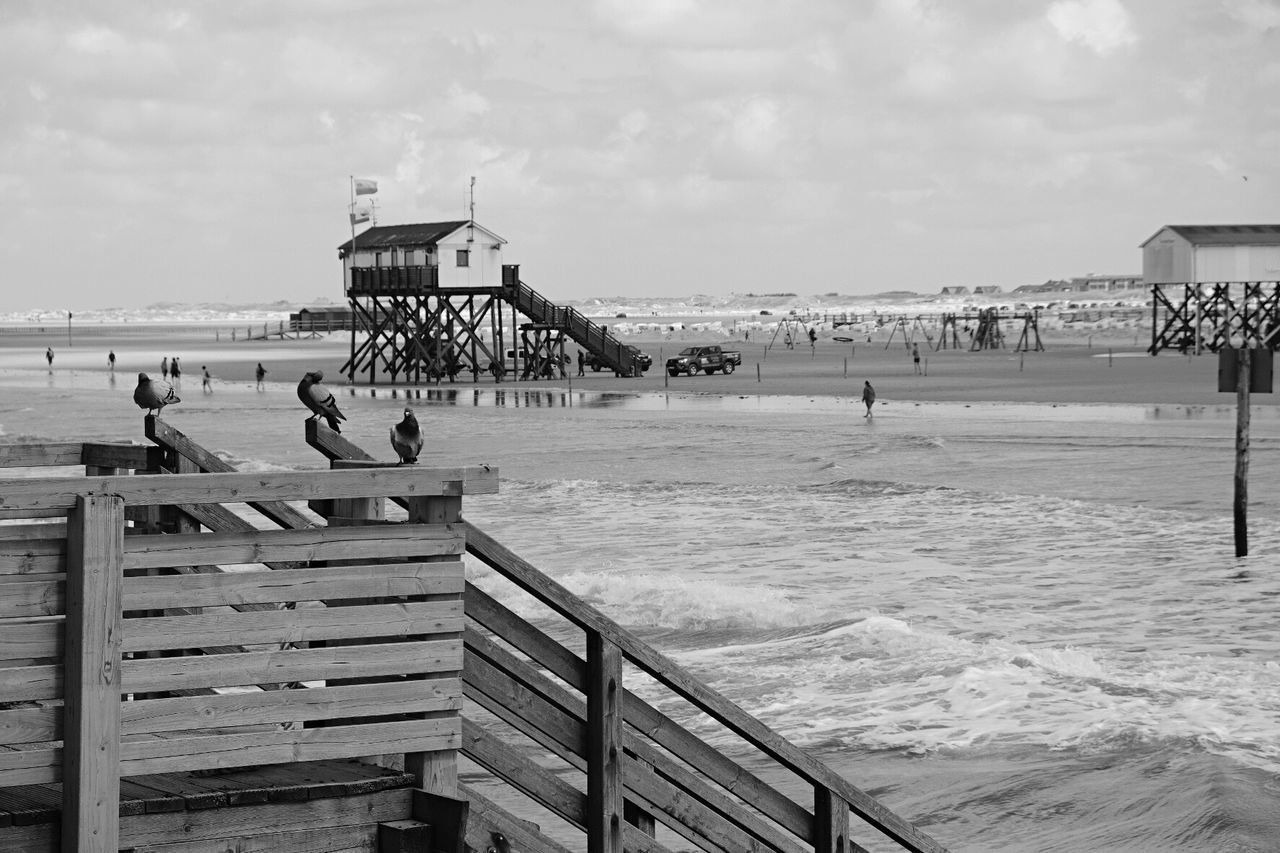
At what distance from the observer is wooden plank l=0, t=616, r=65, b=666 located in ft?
15.5

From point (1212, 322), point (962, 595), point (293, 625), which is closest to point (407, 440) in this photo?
point (293, 625)

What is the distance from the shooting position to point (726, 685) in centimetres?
1348

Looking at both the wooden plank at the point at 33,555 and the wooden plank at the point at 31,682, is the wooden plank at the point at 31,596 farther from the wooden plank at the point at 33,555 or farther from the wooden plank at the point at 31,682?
the wooden plank at the point at 31,682

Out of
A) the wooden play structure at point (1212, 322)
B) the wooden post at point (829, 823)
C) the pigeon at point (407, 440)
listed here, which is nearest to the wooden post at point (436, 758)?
the pigeon at point (407, 440)

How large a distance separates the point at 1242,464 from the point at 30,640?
17.5 meters

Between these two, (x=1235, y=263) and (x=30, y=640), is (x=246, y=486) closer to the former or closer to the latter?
(x=30, y=640)

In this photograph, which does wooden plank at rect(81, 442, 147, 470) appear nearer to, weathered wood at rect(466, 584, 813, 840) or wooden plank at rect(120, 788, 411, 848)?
weathered wood at rect(466, 584, 813, 840)

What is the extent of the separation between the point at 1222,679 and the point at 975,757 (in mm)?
3054

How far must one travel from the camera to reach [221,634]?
5023 mm

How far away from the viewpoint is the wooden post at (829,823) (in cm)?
625

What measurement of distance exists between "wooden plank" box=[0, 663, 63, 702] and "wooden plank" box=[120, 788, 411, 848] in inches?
18.7

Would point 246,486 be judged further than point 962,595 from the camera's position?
No

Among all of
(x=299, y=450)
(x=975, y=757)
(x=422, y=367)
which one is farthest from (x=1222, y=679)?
(x=422, y=367)

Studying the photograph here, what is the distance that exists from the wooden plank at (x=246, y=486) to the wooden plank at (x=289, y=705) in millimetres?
618
